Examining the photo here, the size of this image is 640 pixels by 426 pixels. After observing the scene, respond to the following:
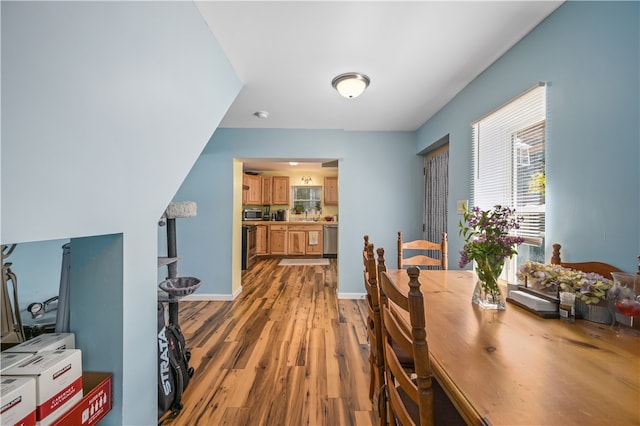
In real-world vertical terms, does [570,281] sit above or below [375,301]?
above

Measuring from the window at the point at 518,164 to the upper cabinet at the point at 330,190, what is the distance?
196 inches

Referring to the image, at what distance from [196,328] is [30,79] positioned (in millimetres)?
2657

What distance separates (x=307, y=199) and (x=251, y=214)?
1.64 meters

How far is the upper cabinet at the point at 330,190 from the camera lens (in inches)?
283

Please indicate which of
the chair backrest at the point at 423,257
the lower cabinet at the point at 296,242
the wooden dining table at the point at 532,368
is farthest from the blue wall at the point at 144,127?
the lower cabinet at the point at 296,242

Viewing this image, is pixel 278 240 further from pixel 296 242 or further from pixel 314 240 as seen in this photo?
pixel 314 240

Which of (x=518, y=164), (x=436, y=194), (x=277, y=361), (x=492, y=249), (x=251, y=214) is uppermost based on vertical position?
(x=518, y=164)

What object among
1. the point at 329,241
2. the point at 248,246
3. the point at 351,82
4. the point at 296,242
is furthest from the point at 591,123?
the point at 296,242

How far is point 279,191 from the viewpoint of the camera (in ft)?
23.4

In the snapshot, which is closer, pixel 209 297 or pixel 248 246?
pixel 209 297

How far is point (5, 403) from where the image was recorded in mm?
772

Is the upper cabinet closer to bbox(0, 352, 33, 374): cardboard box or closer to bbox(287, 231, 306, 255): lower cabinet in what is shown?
bbox(287, 231, 306, 255): lower cabinet

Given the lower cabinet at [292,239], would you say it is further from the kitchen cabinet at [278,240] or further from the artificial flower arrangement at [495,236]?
the artificial flower arrangement at [495,236]

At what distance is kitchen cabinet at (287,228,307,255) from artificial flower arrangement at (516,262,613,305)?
5.57 metres
